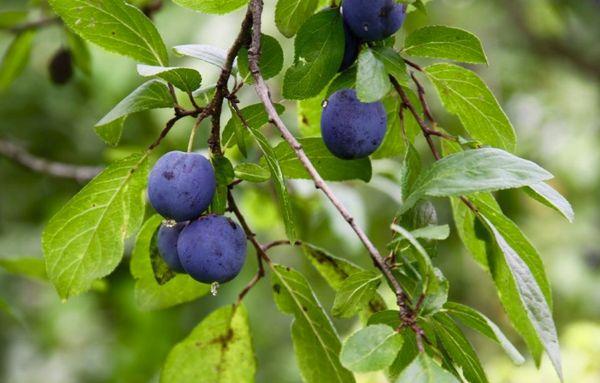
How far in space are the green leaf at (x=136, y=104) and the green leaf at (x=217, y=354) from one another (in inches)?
13.4

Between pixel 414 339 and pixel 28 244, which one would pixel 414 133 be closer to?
pixel 414 339

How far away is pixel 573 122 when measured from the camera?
388 cm

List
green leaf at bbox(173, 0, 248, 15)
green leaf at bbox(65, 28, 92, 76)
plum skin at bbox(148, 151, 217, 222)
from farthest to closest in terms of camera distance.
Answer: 1. green leaf at bbox(65, 28, 92, 76)
2. green leaf at bbox(173, 0, 248, 15)
3. plum skin at bbox(148, 151, 217, 222)

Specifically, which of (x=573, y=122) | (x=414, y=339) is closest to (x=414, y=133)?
(x=414, y=339)

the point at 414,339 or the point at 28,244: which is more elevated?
the point at 414,339

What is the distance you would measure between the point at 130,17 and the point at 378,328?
45 centimetres

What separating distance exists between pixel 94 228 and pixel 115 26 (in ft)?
0.77

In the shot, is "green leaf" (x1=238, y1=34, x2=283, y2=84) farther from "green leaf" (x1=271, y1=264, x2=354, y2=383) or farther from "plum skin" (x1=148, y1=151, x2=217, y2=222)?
"green leaf" (x1=271, y1=264, x2=354, y2=383)

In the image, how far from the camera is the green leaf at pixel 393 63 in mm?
868

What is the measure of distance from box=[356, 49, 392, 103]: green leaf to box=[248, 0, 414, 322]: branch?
83 millimetres

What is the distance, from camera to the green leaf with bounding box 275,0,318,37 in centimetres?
98

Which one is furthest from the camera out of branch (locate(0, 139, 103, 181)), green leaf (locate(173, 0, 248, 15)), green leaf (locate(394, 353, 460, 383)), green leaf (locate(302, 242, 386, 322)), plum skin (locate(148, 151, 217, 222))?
branch (locate(0, 139, 103, 181))

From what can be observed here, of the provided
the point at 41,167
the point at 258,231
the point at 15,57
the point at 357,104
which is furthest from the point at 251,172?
the point at 258,231

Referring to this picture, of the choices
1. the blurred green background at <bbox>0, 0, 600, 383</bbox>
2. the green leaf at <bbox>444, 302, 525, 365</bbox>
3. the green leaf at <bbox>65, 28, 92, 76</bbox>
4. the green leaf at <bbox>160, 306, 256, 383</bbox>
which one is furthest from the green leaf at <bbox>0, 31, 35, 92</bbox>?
the green leaf at <bbox>444, 302, 525, 365</bbox>
